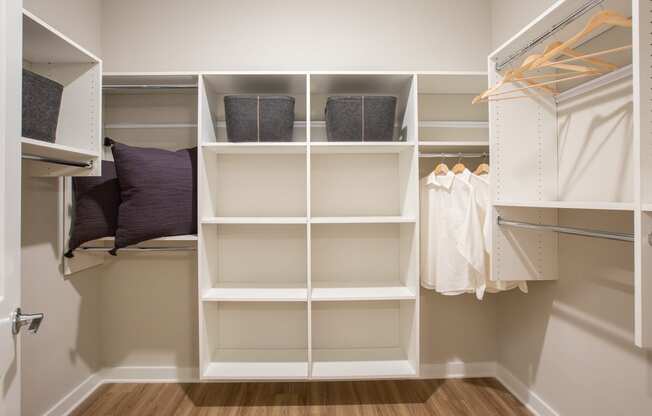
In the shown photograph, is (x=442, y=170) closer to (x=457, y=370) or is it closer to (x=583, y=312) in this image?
(x=583, y=312)

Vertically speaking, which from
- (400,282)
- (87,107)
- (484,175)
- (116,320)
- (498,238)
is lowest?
(116,320)


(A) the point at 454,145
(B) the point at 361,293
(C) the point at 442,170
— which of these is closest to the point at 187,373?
(B) the point at 361,293

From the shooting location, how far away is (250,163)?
243 centimetres

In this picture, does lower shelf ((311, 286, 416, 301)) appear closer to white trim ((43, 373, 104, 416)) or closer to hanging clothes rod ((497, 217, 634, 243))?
hanging clothes rod ((497, 217, 634, 243))

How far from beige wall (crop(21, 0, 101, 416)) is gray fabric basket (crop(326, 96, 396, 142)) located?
5.31 ft

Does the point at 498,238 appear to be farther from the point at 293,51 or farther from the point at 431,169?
the point at 293,51

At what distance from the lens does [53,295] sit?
6.57 feet

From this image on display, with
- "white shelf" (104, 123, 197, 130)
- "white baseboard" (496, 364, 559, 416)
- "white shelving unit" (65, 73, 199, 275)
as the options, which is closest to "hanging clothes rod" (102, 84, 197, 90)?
"white shelving unit" (65, 73, 199, 275)

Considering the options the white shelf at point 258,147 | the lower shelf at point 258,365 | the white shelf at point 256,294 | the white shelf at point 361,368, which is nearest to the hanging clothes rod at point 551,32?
the white shelf at point 258,147

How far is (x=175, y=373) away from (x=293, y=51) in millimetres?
2351

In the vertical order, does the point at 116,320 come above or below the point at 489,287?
below

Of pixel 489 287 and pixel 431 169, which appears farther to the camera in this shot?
pixel 431 169

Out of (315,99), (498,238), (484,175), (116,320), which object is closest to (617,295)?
(498,238)

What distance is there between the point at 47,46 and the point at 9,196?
3.26 feet
